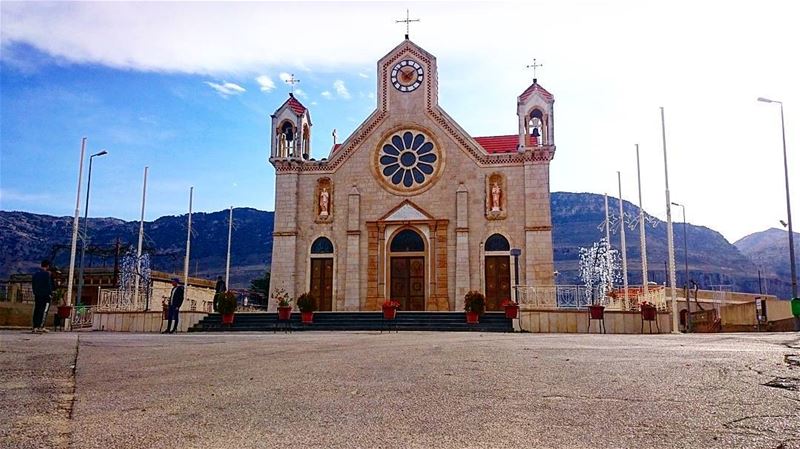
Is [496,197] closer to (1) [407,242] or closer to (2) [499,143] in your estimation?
(1) [407,242]

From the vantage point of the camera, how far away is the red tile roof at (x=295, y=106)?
3512cm

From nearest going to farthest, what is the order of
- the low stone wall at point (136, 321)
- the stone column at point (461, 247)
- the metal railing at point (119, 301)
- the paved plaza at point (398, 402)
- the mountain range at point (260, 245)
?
the paved plaza at point (398, 402) → the low stone wall at point (136, 321) → the metal railing at point (119, 301) → the stone column at point (461, 247) → the mountain range at point (260, 245)

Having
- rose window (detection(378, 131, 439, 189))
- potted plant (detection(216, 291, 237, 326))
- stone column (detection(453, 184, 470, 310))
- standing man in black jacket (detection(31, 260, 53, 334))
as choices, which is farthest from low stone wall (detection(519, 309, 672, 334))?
standing man in black jacket (detection(31, 260, 53, 334))

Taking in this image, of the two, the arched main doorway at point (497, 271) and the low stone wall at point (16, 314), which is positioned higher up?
the arched main doorway at point (497, 271)

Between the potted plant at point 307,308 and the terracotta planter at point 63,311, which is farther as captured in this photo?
the potted plant at point 307,308

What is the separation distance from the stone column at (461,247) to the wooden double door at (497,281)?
104 cm

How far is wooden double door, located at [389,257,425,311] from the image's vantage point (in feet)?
106

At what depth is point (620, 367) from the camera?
820 centimetres

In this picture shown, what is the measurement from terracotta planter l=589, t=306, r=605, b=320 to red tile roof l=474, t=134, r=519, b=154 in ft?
40.0

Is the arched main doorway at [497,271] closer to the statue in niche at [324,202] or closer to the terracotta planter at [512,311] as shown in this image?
the terracotta planter at [512,311]

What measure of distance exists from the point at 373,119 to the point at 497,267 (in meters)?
9.92

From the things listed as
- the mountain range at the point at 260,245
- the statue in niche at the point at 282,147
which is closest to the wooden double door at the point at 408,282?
the statue in niche at the point at 282,147

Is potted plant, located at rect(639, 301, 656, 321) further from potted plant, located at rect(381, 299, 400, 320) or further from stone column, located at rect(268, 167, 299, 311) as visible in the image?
stone column, located at rect(268, 167, 299, 311)

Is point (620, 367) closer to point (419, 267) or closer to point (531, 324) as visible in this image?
point (531, 324)
